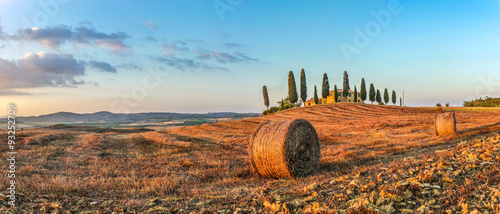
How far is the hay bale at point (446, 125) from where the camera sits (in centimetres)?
1814

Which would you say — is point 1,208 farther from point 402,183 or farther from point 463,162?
point 463,162

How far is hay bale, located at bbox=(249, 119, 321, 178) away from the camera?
8.71 meters

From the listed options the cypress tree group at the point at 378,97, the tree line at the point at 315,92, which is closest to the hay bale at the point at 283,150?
the tree line at the point at 315,92

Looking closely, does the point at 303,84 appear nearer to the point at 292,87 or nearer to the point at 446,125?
the point at 292,87

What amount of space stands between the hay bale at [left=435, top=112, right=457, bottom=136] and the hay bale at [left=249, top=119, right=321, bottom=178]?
13.6 meters

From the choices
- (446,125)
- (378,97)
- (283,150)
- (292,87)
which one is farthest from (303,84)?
(283,150)

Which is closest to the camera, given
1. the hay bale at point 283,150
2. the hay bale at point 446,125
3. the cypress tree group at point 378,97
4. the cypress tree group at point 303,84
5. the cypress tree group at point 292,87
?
the hay bale at point 283,150

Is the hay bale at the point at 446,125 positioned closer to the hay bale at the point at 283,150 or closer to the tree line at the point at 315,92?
the hay bale at the point at 283,150

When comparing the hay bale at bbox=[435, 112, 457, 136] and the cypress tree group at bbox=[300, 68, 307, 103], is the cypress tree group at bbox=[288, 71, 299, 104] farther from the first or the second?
the hay bale at bbox=[435, 112, 457, 136]

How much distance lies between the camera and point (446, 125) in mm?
18281

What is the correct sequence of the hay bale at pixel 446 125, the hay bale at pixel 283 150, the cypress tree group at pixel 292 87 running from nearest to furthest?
the hay bale at pixel 283 150 < the hay bale at pixel 446 125 < the cypress tree group at pixel 292 87

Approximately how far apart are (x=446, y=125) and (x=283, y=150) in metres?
15.4

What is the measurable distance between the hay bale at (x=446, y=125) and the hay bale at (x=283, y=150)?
1356 cm

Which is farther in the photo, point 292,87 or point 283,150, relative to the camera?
point 292,87
